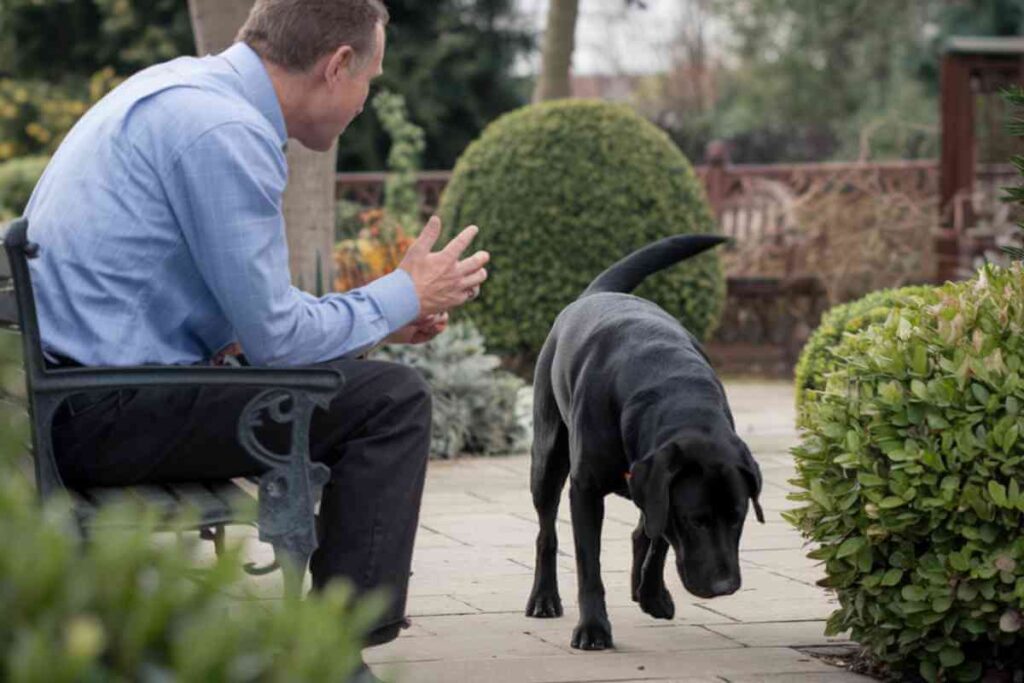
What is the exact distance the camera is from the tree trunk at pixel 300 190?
25.9 feet

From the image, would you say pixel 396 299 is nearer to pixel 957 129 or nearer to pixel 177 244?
pixel 177 244

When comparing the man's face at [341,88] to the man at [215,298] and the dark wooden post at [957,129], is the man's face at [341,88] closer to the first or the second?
the man at [215,298]

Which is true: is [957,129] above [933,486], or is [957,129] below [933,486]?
below

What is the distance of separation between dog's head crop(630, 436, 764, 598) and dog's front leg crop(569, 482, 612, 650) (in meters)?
0.44

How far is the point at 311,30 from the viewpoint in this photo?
3.35 m

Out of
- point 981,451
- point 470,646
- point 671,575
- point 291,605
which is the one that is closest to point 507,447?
point 671,575

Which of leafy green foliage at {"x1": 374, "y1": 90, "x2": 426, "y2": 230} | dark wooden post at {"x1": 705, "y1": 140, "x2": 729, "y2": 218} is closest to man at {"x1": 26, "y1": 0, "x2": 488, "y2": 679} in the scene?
leafy green foliage at {"x1": 374, "y1": 90, "x2": 426, "y2": 230}

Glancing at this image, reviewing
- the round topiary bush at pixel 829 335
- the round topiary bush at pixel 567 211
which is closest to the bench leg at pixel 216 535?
the round topiary bush at pixel 829 335

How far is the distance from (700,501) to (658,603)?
0.81 metres

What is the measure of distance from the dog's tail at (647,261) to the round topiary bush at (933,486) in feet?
3.86

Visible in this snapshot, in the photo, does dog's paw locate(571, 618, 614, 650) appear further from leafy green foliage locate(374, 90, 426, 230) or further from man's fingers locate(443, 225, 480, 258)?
leafy green foliage locate(374, 90, 426, 230)

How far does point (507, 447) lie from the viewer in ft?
27.6

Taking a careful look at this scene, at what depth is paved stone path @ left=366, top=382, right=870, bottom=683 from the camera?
3.96 m

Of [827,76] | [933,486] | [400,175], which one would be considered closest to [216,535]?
[933,486]
